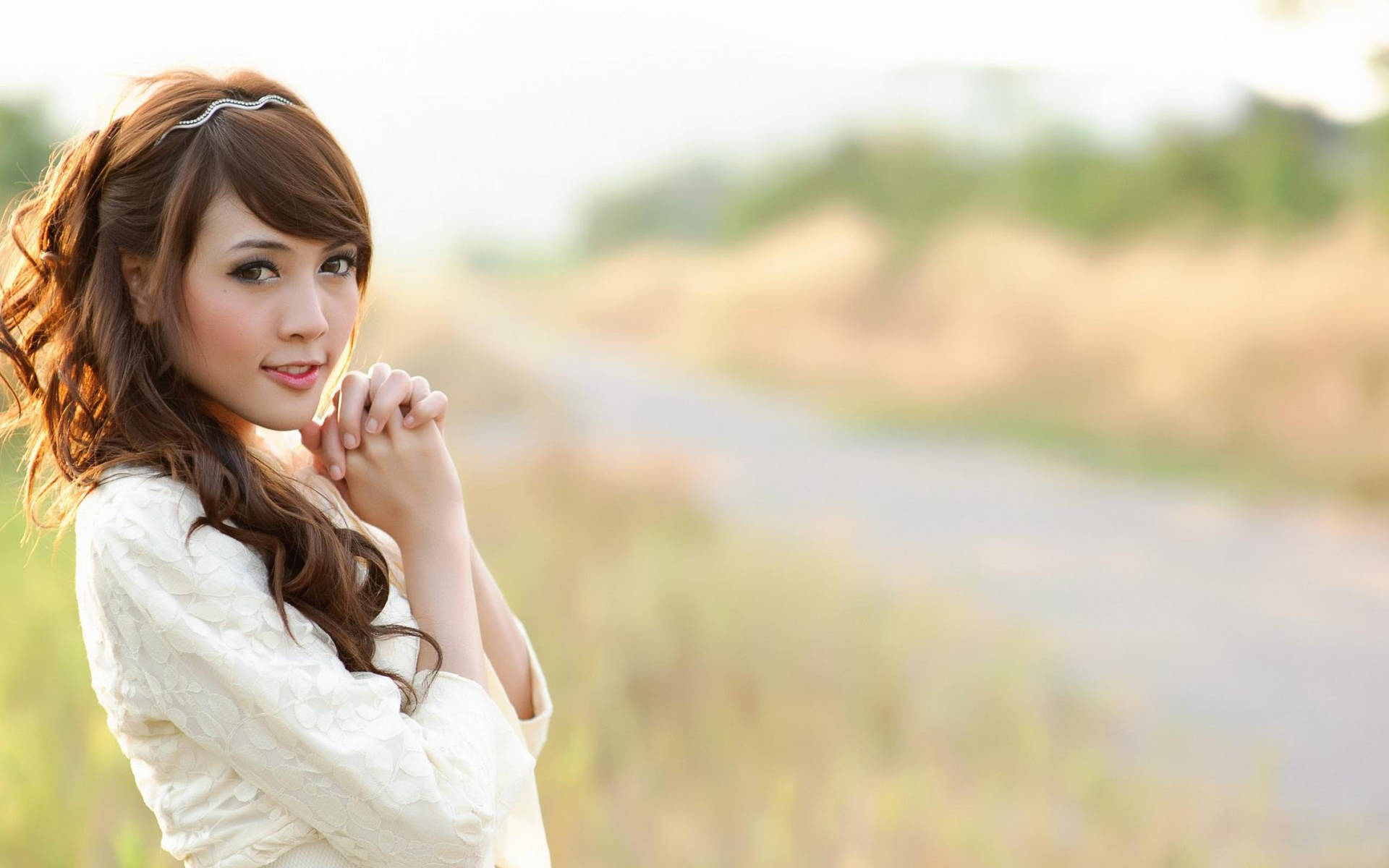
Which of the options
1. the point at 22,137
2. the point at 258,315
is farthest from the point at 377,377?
the point at 22,137

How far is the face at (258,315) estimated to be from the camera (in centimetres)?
129

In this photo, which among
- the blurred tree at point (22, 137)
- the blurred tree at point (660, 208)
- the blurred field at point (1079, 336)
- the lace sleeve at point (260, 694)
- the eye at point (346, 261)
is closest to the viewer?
the lace sleeve at point (260, 694)

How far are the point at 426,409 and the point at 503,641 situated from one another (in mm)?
366

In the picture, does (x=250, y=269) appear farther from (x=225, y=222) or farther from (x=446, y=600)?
(x=446, y=600)

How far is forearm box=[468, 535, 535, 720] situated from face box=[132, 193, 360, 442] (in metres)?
0.34

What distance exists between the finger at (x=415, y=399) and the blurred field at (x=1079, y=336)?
28.0ft

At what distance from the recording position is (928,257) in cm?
1569

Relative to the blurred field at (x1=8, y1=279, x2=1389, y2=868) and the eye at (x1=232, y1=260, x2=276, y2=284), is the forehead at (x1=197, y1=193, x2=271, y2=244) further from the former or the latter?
the blurred field at (x1=8, y1=279, x2=1389, y2=868)

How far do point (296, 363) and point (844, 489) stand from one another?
8.54m

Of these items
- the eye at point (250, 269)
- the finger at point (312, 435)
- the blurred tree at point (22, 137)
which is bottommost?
the blurred tree at point (22, 137)

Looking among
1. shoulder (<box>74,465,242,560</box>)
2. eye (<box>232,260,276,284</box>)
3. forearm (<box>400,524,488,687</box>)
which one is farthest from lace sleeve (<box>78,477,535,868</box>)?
eye (<box>232,260,276,284</box>)

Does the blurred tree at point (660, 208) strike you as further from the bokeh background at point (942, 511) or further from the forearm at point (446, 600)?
the forearm at point (446, 600)

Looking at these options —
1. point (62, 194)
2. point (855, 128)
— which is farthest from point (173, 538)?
point (855, 128)

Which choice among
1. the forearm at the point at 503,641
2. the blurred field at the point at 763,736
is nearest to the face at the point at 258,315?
the forearm at the point at 503,641
